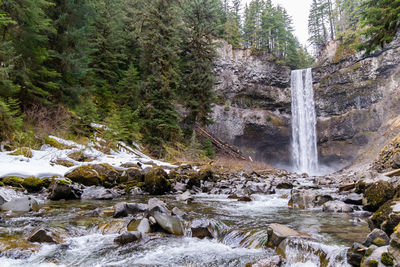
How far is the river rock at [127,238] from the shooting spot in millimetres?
3090

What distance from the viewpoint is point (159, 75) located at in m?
15.9

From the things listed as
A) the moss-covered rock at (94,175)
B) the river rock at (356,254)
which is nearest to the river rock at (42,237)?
the river rock at (356,254)

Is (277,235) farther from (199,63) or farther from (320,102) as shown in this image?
(320,102)

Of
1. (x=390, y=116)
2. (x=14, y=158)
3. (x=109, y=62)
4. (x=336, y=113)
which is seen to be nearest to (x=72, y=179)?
(x=14, y=158)

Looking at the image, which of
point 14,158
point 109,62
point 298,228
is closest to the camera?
point 298,228

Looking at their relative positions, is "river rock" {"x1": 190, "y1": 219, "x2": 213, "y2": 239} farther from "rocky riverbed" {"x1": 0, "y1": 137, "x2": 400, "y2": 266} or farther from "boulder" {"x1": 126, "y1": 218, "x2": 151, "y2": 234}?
"boulder" {"x1": 126, "y1": 218, "x2": 151, "y2": 234}

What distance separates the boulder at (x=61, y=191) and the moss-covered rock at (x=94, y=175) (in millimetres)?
767

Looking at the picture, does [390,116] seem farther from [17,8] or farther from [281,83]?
[17,8]

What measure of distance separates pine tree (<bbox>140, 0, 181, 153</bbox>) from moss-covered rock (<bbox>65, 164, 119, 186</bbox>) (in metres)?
6.93

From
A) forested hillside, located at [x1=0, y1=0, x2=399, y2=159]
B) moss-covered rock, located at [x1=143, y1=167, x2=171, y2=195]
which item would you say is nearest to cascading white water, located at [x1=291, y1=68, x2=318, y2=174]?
forested hillside, located at [x1=0, y1=0, x2=399, y2=159]

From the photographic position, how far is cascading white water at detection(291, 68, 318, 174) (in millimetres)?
27672

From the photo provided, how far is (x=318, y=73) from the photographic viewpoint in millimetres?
28500

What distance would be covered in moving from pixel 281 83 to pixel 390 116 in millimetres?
12120

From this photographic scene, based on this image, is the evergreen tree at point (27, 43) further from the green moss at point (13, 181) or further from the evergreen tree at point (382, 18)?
the evergreen tree at point (382, 18)
